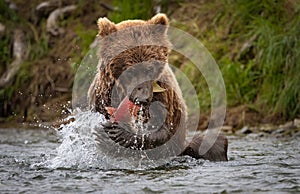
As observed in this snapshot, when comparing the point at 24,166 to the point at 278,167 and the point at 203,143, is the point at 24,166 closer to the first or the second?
the point at 203,143

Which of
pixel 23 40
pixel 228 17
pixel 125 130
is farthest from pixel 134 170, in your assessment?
pixel 23 40

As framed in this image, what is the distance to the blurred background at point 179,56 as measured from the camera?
28.9ft

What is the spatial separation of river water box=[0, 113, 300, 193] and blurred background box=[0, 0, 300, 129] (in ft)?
6.96

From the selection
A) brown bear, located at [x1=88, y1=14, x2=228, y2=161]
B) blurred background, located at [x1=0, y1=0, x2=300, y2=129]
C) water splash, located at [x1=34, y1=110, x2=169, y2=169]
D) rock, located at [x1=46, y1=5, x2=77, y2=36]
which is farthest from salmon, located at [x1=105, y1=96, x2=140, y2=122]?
rock, located at [x1=46, y1=5, x2=77, y2=36]

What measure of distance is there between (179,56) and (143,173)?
218 inches

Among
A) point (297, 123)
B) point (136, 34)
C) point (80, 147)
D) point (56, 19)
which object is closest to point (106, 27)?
point (136, 34)

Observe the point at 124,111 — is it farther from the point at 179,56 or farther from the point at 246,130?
the point at 179,56

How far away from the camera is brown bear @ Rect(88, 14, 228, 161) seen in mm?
5367

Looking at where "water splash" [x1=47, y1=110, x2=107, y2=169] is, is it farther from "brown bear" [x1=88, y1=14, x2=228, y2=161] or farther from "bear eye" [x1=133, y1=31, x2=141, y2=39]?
"bear eye" [x1=133, y1=31, x2=141, y2=39]

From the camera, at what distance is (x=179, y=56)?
408 inches

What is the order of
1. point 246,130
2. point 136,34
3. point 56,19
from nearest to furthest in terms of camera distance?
point 136,34 < point 246,130 < point 56,19

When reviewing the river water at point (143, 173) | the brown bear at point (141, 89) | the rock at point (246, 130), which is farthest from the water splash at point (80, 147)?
the rock at point (246, 130)

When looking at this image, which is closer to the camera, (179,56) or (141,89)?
(141,89)

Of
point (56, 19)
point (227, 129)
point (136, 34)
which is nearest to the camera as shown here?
point (136, 34)
